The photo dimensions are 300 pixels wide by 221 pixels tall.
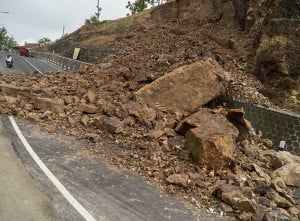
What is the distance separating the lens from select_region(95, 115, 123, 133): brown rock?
36.7 ft

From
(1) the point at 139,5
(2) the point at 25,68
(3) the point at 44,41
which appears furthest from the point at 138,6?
(3) the point at 44,41

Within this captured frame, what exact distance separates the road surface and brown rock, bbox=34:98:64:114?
296 centimetres

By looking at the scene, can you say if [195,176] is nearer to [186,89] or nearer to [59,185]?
[59,185]

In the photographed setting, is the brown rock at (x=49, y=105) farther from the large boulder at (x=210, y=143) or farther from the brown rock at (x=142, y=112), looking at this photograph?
the large boulder at (x=210, y=143)

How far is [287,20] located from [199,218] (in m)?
11.5

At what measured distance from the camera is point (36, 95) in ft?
46.1

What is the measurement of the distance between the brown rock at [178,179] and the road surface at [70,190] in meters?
0.45

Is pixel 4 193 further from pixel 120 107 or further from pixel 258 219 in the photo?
pixel 120 107

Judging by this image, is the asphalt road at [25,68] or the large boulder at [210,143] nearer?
the large boulder at [210,143]

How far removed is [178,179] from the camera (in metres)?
8.27

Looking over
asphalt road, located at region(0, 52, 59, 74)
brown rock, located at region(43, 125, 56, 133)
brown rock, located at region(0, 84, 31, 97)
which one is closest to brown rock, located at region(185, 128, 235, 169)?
brown rock, located at region(43, 125, 56, 133)

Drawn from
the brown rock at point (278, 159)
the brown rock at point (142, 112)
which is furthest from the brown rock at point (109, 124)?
the brown rock at point (278, 159)

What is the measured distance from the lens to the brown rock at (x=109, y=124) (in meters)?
11.2

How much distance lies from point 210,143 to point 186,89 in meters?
3.99
